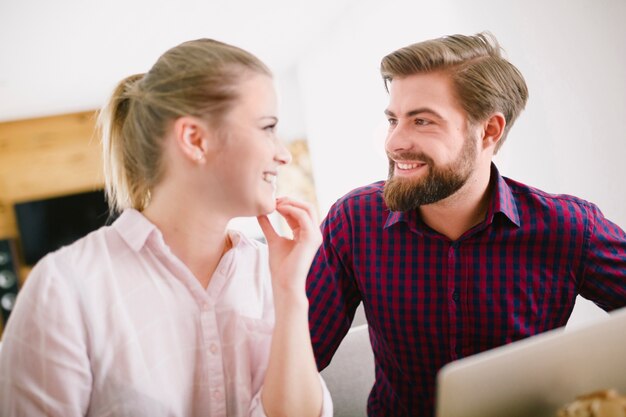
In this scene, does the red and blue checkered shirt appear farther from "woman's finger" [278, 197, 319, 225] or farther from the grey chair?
"woman's finger" [278, 197, 319, 225]

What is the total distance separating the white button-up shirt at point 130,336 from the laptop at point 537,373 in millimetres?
329

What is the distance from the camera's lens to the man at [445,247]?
113 cm

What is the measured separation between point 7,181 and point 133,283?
549 centimetres

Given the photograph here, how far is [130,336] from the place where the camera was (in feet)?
2.53

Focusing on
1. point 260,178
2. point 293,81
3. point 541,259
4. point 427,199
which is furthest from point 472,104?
point 293,81

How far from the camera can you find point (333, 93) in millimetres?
4414

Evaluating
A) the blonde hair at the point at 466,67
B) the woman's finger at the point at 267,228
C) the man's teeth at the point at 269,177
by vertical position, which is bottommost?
the woman's finger at the point at 267,228

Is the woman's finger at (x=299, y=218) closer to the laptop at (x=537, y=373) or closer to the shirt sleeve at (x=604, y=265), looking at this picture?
the laptop at (x=537, y=373)

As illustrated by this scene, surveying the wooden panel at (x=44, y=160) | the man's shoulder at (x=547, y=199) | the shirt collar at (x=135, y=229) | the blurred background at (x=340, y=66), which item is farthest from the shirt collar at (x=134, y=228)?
the wooden panel at (x=44, y=160)

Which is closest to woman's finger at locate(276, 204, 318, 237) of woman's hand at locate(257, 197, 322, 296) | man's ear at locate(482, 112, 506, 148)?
woman's hand at locate(257, 197, 322, 296)

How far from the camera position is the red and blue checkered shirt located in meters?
1.12

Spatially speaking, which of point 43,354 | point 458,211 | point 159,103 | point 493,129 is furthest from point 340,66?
point 43,354

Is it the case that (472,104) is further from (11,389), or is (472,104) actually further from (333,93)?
(333,93)

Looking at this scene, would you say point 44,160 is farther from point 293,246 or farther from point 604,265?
point 604,265
